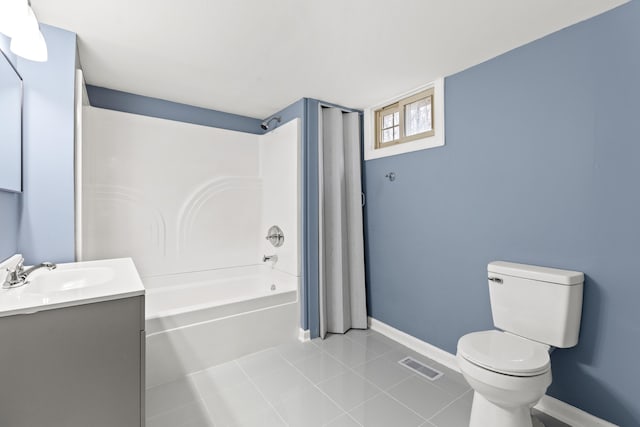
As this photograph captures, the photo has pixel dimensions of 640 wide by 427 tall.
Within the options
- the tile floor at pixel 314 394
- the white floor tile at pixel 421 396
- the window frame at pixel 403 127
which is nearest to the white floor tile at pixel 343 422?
the tile floor at pixel 314 394

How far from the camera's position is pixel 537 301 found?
64.4 inches

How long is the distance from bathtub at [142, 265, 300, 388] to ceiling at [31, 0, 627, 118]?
1.74 meters

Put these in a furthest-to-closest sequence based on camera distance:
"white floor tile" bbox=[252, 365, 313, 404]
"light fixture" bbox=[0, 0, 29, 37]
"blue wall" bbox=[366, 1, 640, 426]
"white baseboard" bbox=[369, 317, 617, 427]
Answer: "white floor tile" bbox=[252, 365, 313, 404] < "white baseboard" bbox=[369, 317, 617, 427] < "blue wall" bbox=[366, 1, 640, 426] < "light fixture" bbox=[0, 0, 29, 37]

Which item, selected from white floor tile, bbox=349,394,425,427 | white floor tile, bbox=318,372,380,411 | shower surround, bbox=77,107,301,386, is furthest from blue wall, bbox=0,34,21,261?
white floor tile, bbox=349,394,425,427

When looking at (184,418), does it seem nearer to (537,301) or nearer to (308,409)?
(308,409)

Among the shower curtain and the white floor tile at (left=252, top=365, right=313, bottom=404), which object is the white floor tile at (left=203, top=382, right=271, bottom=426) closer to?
the white floor tile at (left=252, top=365, right=313, bottom=404)

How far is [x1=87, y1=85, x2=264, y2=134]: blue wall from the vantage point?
2.54 meters

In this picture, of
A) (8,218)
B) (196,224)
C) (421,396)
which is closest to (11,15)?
(8,218)

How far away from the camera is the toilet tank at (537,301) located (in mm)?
1554

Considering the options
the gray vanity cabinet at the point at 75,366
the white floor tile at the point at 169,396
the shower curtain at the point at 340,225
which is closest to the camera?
the gray vanity cabinet at the point at 75,366

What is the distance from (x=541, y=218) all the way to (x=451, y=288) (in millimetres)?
785

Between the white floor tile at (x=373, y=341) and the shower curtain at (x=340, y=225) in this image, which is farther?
the shower curtain at (x=340, y=225)

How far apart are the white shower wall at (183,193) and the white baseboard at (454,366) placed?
1.04 metres

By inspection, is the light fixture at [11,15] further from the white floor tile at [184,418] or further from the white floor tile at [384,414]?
the white floor tile at [384,414]
